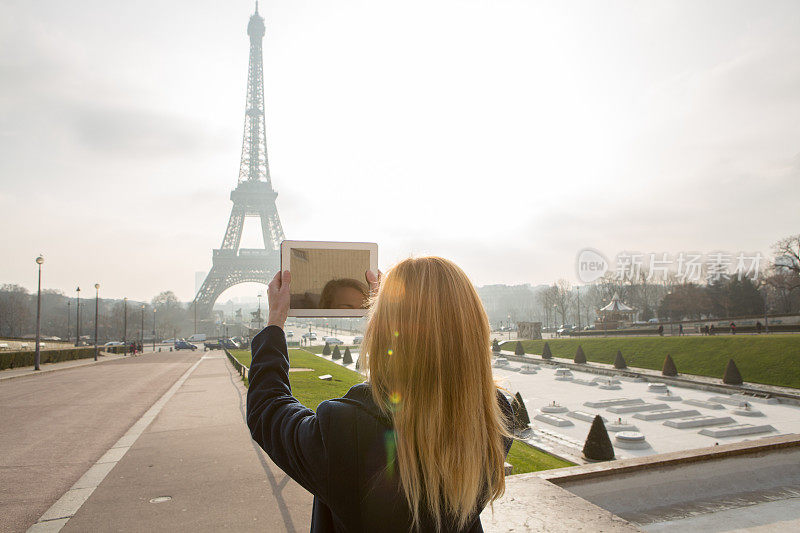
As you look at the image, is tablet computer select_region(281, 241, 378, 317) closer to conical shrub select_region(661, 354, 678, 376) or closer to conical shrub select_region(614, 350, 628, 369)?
conical shrub select_region(661, 354, 678, 376)

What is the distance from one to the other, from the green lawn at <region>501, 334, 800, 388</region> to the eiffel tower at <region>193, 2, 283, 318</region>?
39.6 meters

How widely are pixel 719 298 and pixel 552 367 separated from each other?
28850mm

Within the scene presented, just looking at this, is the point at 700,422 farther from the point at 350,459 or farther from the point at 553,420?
the point at 350,459

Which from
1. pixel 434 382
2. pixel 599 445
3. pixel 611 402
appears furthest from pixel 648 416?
pixel 434 382

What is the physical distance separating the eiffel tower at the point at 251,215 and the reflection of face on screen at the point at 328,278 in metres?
58.2

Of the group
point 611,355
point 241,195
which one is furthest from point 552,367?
point 241,195

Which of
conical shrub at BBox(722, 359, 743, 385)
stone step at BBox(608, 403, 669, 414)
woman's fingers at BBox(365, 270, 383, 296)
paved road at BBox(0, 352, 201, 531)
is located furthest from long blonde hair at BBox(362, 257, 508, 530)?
conical shrub at BBox(722, 359, 743, 385)

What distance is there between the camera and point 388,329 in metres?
1.30

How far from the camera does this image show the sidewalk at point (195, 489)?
196 inches

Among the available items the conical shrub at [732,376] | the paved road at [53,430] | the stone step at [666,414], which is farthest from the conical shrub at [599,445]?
the conical shrub at [732,376]

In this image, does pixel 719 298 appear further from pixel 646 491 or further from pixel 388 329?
pixel 388 329

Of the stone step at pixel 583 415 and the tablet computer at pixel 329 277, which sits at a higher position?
the tablet computer at pixel 329 277

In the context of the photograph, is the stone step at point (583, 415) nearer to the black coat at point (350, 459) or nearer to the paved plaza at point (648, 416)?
the paved plaza at point (648, 416)

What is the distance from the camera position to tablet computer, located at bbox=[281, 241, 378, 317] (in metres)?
1.59
